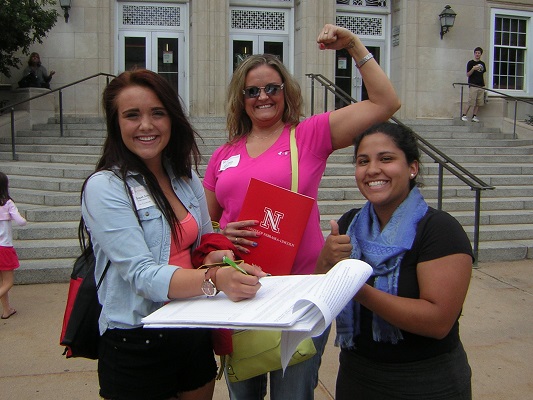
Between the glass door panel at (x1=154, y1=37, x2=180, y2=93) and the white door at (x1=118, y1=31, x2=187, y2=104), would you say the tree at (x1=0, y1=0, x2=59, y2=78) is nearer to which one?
the white door at (x1=118, y1=31, x2=187, y2=104)

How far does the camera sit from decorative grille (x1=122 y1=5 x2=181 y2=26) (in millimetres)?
14164

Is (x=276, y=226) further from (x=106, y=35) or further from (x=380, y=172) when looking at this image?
(x=106, y=35)

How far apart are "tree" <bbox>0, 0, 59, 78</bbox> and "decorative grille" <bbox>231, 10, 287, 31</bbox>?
186 inches

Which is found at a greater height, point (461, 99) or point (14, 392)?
point (461, 99)

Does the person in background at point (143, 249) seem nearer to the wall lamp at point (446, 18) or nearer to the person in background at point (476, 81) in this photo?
the person in background at point (476, 81)

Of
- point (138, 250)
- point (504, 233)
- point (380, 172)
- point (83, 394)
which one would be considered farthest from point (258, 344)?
point (504, 233)

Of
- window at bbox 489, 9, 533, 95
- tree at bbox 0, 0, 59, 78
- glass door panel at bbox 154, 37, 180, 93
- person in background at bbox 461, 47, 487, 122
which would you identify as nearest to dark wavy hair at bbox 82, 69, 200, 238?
tree at bbox 0, 0, 59, 78

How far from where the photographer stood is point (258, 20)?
14.8m

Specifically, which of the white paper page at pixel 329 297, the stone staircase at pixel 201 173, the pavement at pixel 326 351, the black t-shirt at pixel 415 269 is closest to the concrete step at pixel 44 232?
the stone staircase at pixel 201 173

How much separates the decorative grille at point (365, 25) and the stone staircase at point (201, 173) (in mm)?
3617

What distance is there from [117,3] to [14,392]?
492 inches

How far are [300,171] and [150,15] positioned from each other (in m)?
13.4

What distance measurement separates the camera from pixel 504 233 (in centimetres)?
767

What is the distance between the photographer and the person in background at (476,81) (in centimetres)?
1446
